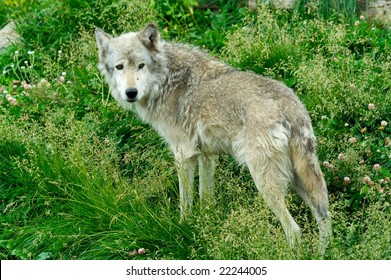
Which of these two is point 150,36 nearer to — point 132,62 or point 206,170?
point 132,62

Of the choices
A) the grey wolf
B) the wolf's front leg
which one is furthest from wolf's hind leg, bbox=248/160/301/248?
the wolf's front leg

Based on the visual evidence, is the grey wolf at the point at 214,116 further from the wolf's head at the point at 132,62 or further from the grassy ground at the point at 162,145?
the grassy ground at the point at 162,145

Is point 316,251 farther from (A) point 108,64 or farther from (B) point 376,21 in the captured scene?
(B) point 376,21

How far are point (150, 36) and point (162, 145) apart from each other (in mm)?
1213

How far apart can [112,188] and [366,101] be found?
253 centimetres

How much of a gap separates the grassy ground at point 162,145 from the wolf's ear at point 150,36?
95cm

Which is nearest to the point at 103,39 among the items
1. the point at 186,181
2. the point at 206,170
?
the point at 206,170

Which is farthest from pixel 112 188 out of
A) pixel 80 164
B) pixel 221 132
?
pixel 221 132

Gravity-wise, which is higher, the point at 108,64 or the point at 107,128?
the point at 108,64

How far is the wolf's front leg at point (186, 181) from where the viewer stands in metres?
6.55

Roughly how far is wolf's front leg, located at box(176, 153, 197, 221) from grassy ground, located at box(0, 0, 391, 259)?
117 mm

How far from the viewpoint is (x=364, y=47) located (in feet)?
28.8

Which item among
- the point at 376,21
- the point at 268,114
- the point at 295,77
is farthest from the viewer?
the point at 376,21

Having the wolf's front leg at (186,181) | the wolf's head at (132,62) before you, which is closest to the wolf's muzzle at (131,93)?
the wolf's head at (132,62)
